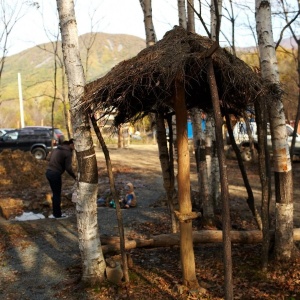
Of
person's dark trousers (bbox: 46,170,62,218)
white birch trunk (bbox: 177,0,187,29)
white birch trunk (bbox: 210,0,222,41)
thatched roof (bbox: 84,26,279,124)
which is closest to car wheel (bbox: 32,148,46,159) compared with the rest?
person's dark trousers (bbox: 46,170,62,218)

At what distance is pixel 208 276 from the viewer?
18.9ft

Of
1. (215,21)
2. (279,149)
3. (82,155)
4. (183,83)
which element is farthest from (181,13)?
(82,155)

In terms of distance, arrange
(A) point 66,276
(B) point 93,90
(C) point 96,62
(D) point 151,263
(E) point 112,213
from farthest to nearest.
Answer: (C) point 96,62, (E) point 112,213, (D) point 151,263, (A) point 66,276, (B) point 93,90

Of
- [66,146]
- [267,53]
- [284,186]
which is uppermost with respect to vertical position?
[267,53]

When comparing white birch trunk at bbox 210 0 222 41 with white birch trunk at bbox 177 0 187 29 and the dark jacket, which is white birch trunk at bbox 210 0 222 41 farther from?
the dark jacket

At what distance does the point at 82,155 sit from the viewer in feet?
17.6

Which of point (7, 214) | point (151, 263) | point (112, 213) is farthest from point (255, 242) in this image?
point (7, 214)

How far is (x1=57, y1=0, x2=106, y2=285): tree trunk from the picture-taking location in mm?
5266

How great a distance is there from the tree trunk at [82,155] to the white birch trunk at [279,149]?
8.32 ft

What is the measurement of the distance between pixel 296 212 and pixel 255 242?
12.4 ft

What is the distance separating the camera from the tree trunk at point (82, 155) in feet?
17.3

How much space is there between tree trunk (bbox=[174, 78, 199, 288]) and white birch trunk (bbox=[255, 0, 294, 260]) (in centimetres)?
133

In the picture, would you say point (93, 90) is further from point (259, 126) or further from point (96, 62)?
point (96, 62)

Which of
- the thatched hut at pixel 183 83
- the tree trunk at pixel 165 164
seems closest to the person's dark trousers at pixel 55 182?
the tree trunk at pixel 165 164
